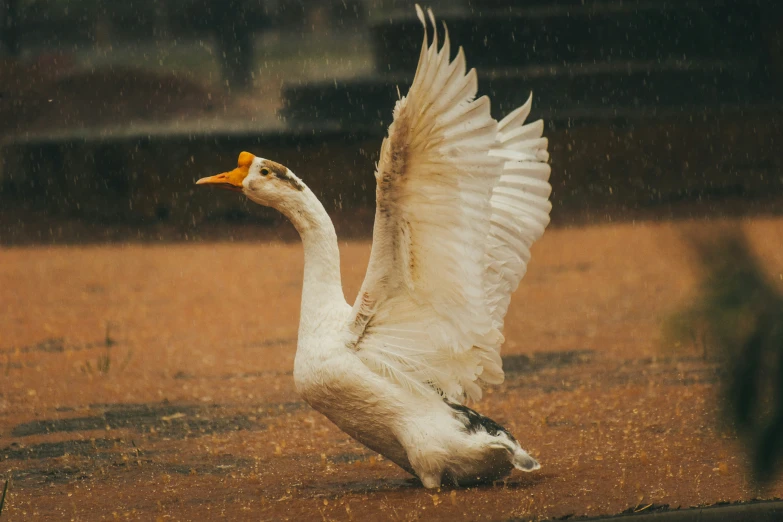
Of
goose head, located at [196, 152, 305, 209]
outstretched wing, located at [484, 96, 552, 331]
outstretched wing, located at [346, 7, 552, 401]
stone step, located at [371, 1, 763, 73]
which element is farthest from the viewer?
stone step, located at [371, 1, 763, 73]

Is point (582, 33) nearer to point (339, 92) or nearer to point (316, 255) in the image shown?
point (339, 92)

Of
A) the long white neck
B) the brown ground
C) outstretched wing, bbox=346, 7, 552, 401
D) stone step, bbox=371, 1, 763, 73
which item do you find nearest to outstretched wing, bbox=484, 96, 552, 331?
outstretched wing, bbox=346, 7, 552, 401

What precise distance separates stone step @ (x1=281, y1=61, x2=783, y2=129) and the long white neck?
1001 cm

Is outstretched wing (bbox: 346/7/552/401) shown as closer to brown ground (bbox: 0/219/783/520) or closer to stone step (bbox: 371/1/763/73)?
brown ground (bbox: 0/219/783/520)

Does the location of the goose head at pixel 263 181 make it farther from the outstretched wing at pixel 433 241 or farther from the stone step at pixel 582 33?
the stone step at pixel 582 33

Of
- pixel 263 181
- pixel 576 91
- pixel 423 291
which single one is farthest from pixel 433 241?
pixel 576 91

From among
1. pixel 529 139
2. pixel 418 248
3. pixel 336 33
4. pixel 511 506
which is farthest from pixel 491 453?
pixel 336 33

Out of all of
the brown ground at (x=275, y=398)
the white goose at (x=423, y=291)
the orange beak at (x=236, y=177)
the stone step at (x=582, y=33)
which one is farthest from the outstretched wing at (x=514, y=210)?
the stone step at (x=582, y=33)

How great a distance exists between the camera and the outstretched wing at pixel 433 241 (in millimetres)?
3273

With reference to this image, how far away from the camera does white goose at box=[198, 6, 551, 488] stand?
331cm

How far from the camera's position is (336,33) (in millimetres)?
14938

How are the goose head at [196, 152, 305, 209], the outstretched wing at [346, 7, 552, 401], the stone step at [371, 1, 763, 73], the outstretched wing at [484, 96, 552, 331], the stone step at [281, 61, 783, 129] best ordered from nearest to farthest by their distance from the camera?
the outstretched wing at [346, 7, 552, 401], the goose head at [196, 152, 305, 209], the outstretched wing at [484, 96, 552, 331], the stone step at [281, 61, 783, 129], the stone step at [371, 1, 763, 73]

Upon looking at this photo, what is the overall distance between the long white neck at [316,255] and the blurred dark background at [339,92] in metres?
8.92

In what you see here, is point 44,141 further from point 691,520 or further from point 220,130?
point 691,520
